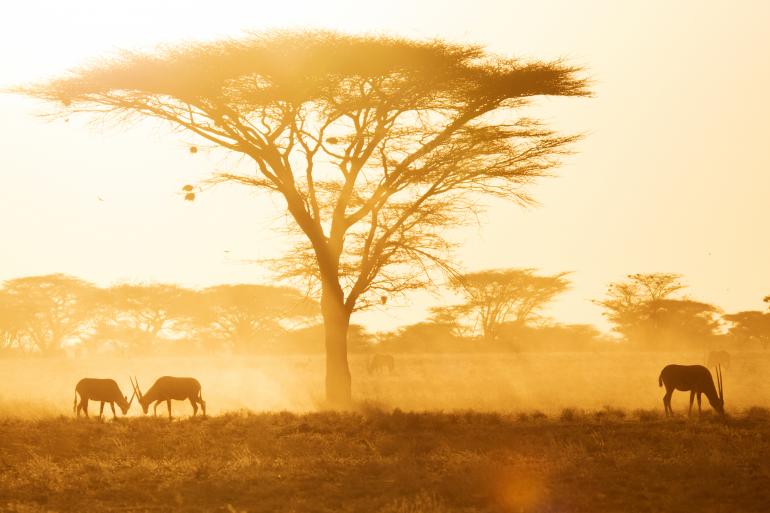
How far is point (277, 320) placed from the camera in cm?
7412

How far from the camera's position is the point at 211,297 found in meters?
70.7

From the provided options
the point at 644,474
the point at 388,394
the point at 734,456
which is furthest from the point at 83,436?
the point at 388,394

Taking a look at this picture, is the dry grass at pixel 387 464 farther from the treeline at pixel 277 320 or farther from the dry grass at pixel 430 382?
the treeline at pixel 277 320

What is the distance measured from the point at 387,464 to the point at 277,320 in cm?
5994

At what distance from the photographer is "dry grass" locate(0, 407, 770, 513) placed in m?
12.6

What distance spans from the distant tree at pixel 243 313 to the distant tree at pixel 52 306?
7.49 meters

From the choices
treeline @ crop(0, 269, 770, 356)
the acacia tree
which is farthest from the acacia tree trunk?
treeline @ crop(0, 269, 770, 356)

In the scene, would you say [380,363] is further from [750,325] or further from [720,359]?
[750,325]

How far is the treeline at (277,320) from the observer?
68188 millimetres

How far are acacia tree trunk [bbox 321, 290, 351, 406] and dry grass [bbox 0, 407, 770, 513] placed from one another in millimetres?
5145

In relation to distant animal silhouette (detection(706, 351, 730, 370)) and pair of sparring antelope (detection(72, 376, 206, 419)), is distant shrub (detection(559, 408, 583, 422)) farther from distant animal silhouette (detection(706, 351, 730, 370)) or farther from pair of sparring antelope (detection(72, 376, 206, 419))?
distant animal silhouette (detection(706, 351, 730, 370))

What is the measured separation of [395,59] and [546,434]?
10.3 meters

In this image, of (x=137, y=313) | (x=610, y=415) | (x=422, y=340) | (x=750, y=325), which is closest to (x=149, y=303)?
(x=137, y=313)

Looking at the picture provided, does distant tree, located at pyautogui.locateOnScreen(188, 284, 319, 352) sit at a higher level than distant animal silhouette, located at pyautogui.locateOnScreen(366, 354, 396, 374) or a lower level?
higher
